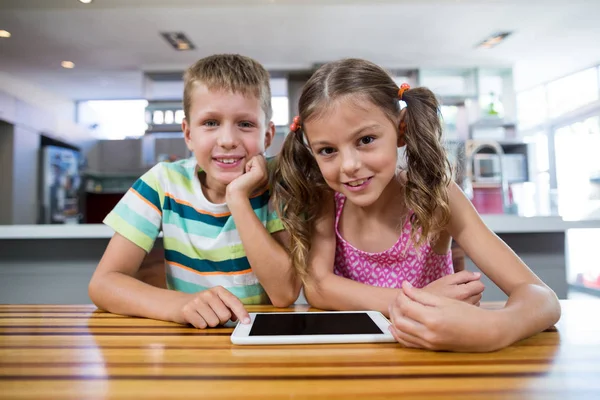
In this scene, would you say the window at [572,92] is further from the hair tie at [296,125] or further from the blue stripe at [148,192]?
the blue stripe at [148,192]

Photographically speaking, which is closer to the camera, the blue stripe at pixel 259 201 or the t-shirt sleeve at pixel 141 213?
the t-shirt sleeve at pixel 141 213

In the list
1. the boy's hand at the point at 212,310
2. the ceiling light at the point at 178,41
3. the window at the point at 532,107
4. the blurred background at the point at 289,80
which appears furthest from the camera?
the window at the point at 532,107

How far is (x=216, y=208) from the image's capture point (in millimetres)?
1030

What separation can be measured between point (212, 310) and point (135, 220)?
1.41 ft

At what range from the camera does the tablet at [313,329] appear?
52cm

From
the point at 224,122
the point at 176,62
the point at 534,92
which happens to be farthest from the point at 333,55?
the point at 224,122

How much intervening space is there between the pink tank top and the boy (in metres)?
0.15

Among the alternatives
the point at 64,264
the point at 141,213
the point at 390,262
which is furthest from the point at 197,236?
the point at 64,264

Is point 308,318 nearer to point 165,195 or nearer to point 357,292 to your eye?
point 357,292

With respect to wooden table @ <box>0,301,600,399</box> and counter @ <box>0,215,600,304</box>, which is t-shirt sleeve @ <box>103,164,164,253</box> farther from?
counter @ <box>0,215,600,304</box>

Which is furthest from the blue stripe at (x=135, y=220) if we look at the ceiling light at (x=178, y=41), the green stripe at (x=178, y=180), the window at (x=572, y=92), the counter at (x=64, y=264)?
the window at (x=572, y=92)

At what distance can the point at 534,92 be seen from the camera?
6.36 metres

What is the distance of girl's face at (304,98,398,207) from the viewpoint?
79cm

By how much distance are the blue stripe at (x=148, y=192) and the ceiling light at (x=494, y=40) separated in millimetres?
4235
